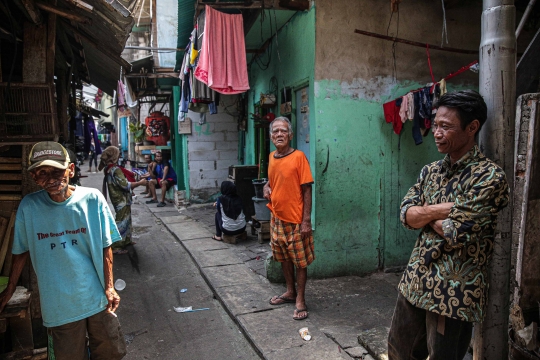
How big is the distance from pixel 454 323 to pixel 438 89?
321 cm

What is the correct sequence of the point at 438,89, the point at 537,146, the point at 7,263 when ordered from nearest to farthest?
the point at 537,146, the point at 7,263, the point at 438,89

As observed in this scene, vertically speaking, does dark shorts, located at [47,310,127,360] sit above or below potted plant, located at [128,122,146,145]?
below

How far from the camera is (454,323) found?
7.36ft

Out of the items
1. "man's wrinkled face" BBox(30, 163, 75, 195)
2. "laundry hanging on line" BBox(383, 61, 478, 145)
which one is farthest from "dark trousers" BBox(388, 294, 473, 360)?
"laundry hanging on line" BBox(383, 61, 478, 145)

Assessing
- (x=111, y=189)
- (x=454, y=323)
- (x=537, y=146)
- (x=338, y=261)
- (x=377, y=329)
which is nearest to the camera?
(x=454, y=323)

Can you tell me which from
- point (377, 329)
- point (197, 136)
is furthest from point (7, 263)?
point (197, 136)

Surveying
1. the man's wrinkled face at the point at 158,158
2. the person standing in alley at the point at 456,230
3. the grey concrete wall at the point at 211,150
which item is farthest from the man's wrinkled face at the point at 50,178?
the man's wrinkled face at the point at 158,158

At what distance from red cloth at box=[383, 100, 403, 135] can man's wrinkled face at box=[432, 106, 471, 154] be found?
3130 millimetres

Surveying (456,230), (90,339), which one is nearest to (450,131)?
(456,230)

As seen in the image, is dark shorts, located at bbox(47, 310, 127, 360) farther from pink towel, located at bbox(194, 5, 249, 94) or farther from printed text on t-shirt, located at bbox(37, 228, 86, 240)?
pink towel, located at bbox(194, 5, 249, 94)

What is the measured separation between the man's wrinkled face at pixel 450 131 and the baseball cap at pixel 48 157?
2327mm

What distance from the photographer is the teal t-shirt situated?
2574mm

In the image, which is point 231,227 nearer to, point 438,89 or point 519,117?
point 438,89

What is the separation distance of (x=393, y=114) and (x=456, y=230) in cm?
346
